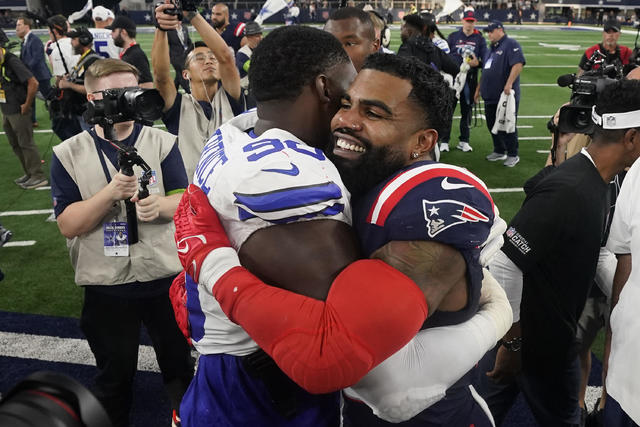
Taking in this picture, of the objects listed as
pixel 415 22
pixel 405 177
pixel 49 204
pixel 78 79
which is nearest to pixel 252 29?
pixel 415 22

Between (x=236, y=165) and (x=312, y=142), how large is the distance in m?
0.36

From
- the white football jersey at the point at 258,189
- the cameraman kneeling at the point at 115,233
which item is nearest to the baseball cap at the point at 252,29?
the cameraman kneeling at the point at 115,233

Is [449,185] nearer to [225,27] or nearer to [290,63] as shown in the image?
[290,63]

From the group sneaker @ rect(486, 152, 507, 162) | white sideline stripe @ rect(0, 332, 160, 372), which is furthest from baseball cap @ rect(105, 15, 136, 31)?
sneaker @ rect(486, 152, 507, 162)

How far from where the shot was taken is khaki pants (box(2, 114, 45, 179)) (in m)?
7.32

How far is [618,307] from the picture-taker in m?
2.22

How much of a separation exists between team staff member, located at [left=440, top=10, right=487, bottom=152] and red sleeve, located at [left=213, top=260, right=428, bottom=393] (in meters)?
8.18

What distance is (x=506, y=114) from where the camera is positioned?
7953 millimetres

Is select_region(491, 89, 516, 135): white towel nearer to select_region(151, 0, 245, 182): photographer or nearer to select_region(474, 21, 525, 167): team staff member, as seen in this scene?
select_region(474, 21, 525, 167): team staff member

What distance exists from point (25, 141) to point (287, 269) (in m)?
7.21

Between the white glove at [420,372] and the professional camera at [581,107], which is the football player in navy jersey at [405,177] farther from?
the professional camera at [581,107]

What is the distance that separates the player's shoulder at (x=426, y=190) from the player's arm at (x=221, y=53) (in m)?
2.63

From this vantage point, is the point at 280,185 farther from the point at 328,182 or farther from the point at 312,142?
the point at 312,142

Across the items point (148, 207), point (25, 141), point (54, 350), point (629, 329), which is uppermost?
point (148, 207)
